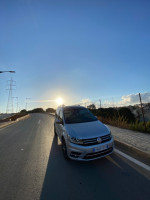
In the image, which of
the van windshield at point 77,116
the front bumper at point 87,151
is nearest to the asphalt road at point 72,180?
the front bumper at point 87,151

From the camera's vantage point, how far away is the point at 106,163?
3.54 meters

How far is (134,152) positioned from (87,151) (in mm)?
2027

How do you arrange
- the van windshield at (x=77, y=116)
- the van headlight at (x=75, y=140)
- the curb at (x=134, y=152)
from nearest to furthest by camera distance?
the van headlight at (x=75, y=140) → the curb at (x=134, y=152) → the van windshield at (x=77, y=116)

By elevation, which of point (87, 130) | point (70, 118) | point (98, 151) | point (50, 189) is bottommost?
point (50, 189)

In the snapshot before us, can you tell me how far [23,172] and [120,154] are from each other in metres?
3.25

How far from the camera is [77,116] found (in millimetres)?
4953

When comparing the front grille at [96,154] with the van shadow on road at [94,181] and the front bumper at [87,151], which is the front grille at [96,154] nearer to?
the front bumper at [87,151]

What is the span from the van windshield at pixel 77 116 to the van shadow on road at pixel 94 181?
1509mm

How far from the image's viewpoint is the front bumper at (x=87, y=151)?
3240mm

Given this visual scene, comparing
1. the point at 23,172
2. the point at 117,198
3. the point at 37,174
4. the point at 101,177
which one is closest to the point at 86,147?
the point at 101,177

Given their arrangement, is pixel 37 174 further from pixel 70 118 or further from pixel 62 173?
pixel 70 118

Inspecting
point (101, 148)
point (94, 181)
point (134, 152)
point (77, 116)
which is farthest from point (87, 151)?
point (134, 152)

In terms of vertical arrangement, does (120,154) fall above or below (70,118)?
below

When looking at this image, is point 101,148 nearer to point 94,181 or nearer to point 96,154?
point 96,154
